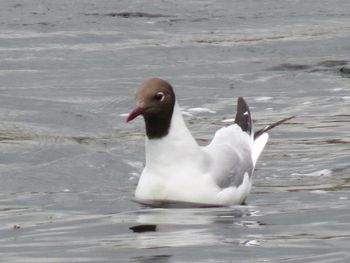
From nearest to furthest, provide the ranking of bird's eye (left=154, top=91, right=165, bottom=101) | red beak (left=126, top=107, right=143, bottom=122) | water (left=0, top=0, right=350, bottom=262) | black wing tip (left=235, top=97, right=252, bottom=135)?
water (left=0, top=0, right=350, bottom=262) < red beak (left=126, top=107, right=143, bottom=122) < bird's eye (left=154, top=91, right=165, bottom=101) < black wing tip (left=235, top=97, right=252, bottom=135)

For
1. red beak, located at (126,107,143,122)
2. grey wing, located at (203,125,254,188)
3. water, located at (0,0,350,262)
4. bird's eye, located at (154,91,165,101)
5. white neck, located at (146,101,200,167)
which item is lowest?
water, located at (0,0,350,262)

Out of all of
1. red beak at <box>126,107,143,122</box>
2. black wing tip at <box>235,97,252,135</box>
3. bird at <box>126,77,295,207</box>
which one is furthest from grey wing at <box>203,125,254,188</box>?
red beak at <box>126,107,143,122</box>

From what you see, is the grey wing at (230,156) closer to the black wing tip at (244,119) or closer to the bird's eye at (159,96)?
the black wing tip at (244,119)

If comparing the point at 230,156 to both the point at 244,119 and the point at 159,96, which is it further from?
the point at 244,119

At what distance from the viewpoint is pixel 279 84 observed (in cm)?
1603

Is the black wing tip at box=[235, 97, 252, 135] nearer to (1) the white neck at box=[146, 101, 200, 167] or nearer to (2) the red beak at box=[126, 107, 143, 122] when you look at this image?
(1) the white neck at box=[146, 101, 200, 167]

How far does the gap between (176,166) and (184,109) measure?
4.40 meters

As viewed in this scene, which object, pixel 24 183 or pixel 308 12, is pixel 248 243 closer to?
pixel 24 183

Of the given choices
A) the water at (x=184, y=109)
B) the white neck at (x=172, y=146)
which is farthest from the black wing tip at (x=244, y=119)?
the white neck at (x=172, y=146)

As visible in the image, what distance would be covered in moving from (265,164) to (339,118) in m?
2.10

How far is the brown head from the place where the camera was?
33.7ft

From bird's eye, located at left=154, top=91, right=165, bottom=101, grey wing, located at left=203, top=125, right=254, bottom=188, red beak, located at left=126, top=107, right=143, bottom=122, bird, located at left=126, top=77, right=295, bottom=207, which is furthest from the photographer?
grey wing, located at left=203, top=125, right=254, bottom=188

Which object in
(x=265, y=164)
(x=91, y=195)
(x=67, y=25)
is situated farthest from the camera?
(x=67, y=25)

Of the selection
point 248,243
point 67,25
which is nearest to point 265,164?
point 248,243
